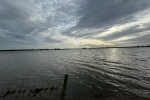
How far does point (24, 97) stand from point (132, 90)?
1457cm

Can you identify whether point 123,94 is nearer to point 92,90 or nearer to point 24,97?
point 92,90

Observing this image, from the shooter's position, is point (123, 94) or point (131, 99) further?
point (123, 94)

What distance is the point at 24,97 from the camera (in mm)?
8922

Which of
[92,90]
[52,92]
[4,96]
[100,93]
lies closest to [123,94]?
[100,93]

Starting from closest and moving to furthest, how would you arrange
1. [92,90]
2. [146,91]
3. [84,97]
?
[84,97] → [146,91] → [92,90]

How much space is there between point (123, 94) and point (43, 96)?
10.4 m

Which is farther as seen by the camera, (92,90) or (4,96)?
(92,90)

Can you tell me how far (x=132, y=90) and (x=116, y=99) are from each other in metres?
3.67

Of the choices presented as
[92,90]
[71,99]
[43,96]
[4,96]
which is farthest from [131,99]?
[4,96]

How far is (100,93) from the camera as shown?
9.54 meters

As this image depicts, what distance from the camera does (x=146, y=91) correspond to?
948cm

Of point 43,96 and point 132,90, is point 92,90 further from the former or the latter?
point 43,96

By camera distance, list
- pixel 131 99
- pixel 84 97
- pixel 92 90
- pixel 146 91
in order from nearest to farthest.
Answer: pixel 131 99 → pixel 84 97 → pixel 146 91 → pixel 92 90

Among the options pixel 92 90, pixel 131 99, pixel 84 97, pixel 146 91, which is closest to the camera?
pixel 131 99
